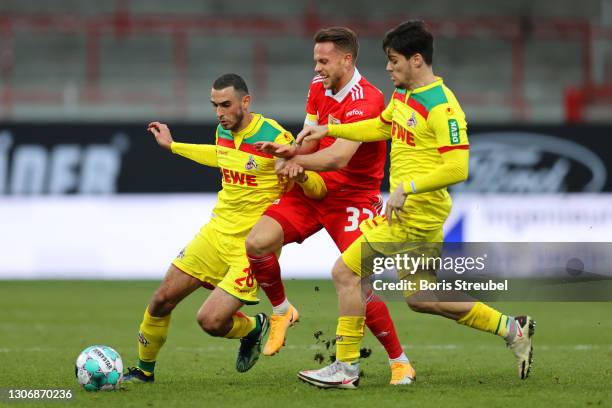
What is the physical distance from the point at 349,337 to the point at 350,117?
60.0 inches

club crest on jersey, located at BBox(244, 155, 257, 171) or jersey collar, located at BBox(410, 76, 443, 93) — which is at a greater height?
jersey collar, located at BBox(410, 76, 443, 93)

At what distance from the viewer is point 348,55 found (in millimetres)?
7676

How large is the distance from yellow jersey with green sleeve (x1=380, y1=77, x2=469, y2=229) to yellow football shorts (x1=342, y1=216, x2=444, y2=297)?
0.07 m

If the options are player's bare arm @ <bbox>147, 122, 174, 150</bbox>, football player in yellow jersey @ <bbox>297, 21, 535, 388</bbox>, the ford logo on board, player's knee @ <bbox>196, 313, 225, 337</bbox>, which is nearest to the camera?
football player in yellow jersey @ <bbox>297, 21, 535, 388</bbox>

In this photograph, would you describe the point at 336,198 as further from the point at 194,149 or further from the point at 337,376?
the point at 337,376

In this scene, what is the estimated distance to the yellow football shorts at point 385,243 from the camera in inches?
278

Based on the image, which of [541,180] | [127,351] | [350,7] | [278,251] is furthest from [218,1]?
[278,251]

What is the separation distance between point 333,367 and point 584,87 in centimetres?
1276

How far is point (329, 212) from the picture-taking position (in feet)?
25.5

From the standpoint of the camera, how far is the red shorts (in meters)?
7.69

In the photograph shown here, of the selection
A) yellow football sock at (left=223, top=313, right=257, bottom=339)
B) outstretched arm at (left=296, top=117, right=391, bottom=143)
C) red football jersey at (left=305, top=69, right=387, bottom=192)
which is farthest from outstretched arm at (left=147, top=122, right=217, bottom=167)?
yellow football sock at (left=223, top=313, right=257, bottom=339)

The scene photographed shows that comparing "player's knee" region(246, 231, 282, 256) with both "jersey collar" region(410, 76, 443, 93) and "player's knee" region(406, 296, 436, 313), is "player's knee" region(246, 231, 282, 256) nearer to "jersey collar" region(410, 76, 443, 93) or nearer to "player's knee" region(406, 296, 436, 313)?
"player's knee" region(406, 296, 436, 313)

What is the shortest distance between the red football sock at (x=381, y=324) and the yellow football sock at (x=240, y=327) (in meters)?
0.84

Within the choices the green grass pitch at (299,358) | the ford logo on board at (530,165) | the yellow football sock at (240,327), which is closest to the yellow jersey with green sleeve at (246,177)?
the yellow football sock at (240,327)
